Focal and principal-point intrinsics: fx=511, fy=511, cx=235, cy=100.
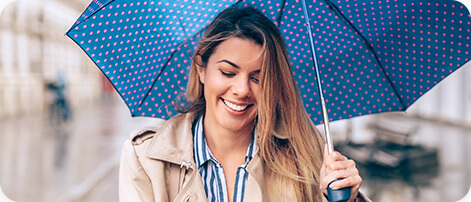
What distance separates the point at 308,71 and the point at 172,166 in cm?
104

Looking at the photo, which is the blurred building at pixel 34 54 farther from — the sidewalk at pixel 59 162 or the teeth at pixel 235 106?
the teeth at pixel 235 106

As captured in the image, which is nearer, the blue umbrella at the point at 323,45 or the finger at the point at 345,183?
the finger at the point at 345,183

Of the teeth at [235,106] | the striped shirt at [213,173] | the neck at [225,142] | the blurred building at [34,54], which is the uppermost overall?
the teeth at [235,106]

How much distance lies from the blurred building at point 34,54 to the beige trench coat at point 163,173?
1850cm

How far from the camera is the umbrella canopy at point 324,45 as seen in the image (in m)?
2.65

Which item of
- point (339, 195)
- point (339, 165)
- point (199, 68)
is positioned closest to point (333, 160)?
point (339, 165)

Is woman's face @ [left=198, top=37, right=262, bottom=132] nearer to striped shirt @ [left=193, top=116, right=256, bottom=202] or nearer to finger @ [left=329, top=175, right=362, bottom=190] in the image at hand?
striped shirt @ [left=193, top=116, right=256, bottom=202]

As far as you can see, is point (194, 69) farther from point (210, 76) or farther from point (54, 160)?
point (54, 160)

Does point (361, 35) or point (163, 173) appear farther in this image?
point (361, 35)

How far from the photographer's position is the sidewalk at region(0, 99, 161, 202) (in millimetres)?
7699

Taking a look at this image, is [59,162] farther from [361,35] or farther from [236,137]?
[361,35]

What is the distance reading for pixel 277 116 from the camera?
2621 mm

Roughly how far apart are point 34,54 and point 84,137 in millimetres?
11090

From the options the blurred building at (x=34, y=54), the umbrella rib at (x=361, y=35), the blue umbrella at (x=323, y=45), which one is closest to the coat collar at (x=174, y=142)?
the blue umbrella at (x=323, y=45)
